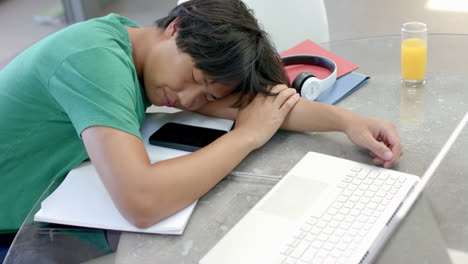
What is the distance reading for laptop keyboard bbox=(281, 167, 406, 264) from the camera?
73cm

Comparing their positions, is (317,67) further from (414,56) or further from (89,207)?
(89,207)

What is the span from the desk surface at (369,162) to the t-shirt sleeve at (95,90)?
0.18m

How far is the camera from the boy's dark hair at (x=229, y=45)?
1.07 meters

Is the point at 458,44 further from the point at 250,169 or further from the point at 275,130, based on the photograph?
the point at 250,169

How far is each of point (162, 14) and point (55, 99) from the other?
2.54 m

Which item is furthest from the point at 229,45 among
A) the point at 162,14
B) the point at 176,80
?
the point at 162,14

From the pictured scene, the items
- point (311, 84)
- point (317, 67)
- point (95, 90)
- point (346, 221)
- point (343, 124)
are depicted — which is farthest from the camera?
point (317, 67)

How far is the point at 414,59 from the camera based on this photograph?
1.20 m

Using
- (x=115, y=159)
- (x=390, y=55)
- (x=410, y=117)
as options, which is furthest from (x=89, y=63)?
(x=390, y=55)

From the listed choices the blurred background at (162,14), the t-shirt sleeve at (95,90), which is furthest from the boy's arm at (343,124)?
the blurred background at (162,14)

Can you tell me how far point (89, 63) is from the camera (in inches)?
37.4

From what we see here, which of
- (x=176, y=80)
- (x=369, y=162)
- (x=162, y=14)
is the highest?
(x=176, y=80)

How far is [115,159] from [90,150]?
0.18 feet

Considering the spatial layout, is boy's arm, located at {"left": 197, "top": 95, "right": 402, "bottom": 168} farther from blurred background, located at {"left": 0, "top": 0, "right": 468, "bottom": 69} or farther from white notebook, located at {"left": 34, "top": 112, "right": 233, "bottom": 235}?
blurred background, located at {"left": 0, "top": 0, "right": 468, "bottom": 69}
